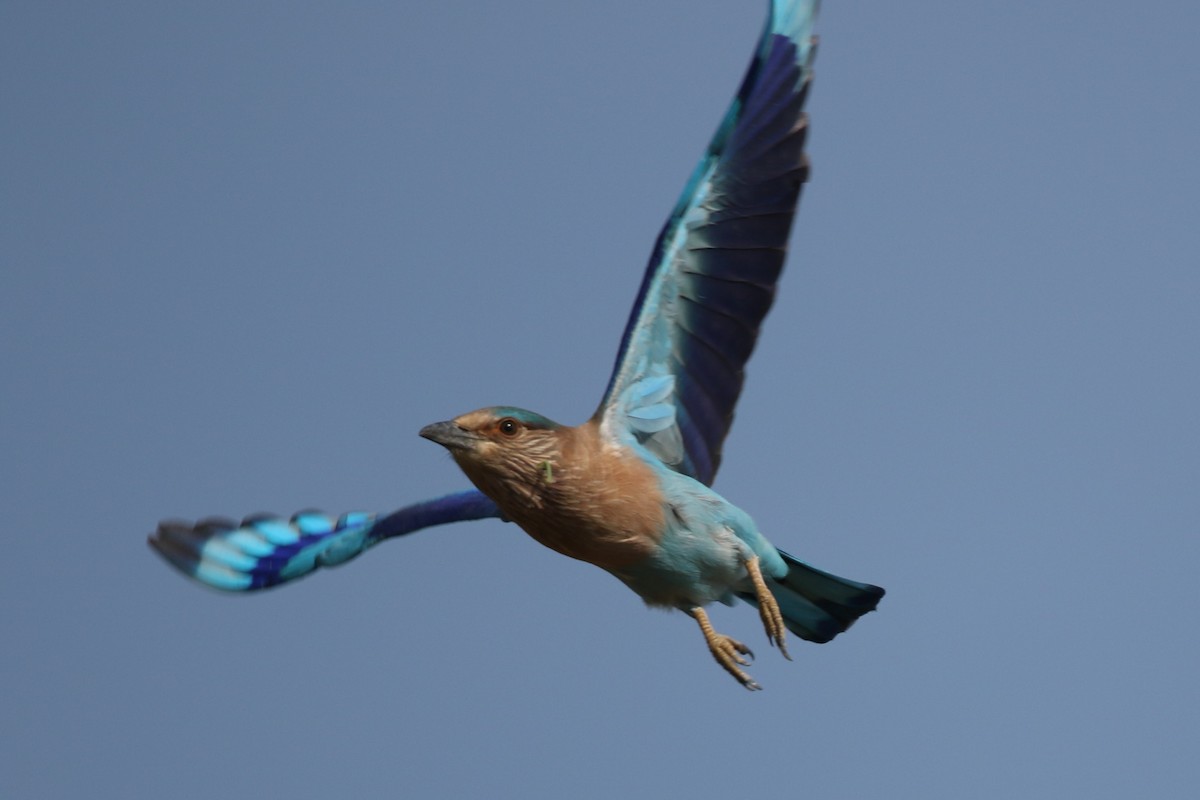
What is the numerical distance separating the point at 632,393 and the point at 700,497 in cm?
68

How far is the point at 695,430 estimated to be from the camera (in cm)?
983

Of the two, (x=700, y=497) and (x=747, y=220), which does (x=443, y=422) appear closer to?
(x=700, y=497)

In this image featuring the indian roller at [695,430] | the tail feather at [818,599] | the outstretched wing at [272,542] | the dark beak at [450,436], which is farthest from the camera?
the outstretched wing at [272,542]

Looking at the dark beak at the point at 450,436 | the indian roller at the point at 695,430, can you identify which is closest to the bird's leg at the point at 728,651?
the indian roller at the point at 695,430

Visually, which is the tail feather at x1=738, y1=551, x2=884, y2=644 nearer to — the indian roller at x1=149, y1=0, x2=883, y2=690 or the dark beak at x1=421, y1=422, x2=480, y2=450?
the indian roller at x1=149, y1=0, x2=883, y2=690

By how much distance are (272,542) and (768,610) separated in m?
3.75

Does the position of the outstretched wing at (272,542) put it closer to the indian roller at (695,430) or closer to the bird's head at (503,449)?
the indian roller at (695,430)

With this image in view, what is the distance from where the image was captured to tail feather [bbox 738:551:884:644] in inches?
404

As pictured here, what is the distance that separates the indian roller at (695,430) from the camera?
8914 millimetres

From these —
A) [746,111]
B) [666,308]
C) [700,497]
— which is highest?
[746,111]

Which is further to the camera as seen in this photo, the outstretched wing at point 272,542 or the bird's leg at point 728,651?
the outstretched wing at point 272,542

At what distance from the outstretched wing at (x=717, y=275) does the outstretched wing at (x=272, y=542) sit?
1.78 m

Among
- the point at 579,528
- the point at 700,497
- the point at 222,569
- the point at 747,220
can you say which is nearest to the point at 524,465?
the point at 579,528

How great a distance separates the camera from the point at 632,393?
31.3 ft
